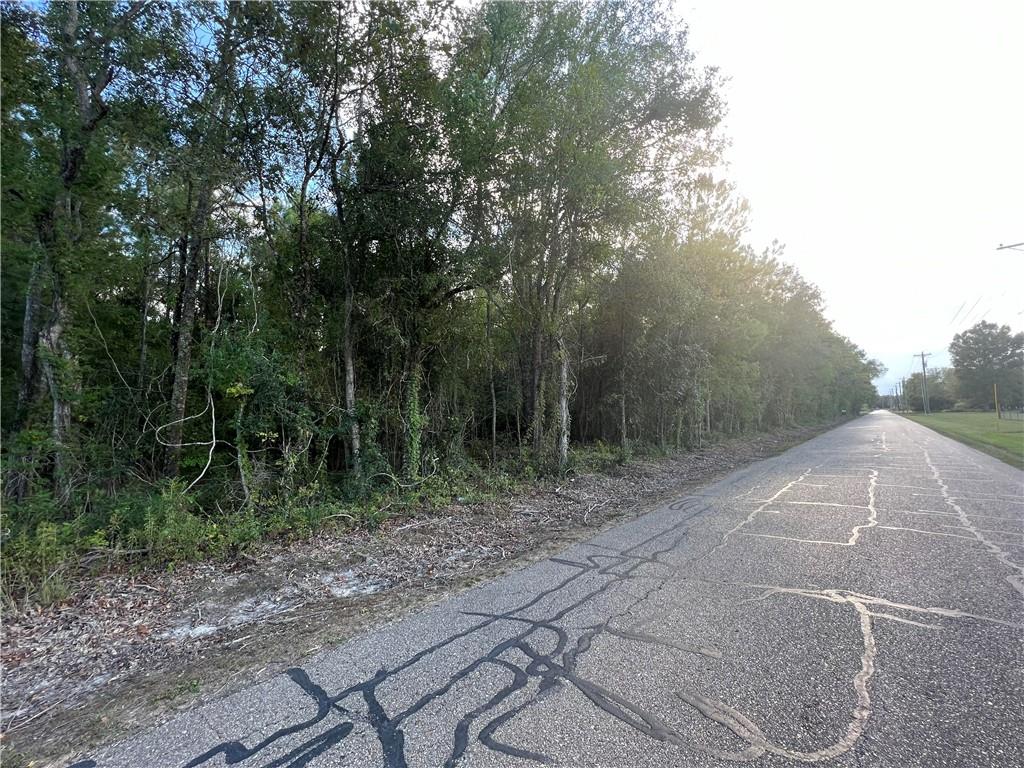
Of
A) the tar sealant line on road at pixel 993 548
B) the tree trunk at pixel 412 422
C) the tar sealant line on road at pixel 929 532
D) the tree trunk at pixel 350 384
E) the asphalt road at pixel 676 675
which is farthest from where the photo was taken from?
the tree trunk at pixel 412 422

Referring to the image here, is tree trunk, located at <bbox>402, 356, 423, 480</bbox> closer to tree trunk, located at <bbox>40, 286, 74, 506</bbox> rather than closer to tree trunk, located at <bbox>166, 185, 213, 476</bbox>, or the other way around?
tree trunk, located at <bbox>166, 185, 213, 476</bbox>

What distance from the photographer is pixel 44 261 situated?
5215mm

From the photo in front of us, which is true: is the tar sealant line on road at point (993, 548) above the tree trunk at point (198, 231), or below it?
below

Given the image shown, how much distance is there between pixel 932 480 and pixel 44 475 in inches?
536

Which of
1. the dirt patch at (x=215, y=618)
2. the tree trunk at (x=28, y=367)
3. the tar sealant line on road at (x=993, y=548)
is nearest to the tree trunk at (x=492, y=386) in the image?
the dirt patch at (x=215, y=618)

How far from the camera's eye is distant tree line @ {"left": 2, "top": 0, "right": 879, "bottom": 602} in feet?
17.4

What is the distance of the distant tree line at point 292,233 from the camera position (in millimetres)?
5297

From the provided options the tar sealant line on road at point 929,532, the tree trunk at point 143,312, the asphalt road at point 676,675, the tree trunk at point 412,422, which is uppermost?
the tree trunk at point 143,312

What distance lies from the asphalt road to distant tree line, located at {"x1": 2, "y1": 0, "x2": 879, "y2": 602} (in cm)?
323

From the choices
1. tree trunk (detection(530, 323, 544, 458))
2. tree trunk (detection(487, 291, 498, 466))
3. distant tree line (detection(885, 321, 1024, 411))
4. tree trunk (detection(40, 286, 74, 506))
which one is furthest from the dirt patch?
distant tree line (detection(885, 321, 1024, 411))

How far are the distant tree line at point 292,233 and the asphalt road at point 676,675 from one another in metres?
3.23

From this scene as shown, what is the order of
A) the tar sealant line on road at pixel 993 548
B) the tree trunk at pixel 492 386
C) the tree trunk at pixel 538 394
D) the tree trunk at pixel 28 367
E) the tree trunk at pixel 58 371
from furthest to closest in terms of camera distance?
1. the tree trunk at pixel 492 386
2. the tree trunk at pixel 538 394
3. the tree trunk at pixel 28 367
4. the tree trunk at pixel 58 371
5. the tar sealant line on road at pixel 993 548

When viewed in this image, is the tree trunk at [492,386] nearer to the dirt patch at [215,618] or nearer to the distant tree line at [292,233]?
the distant tree line at [292,233]

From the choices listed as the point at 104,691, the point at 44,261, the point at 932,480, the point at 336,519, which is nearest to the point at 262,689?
the point at 104,691
